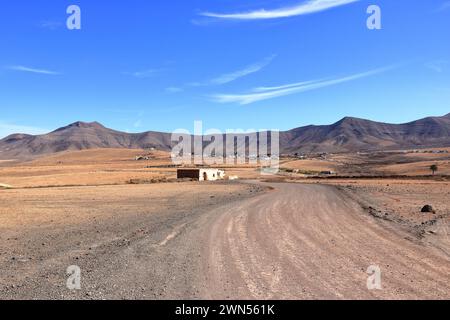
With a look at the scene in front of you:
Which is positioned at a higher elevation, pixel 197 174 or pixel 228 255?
pixel 228 255

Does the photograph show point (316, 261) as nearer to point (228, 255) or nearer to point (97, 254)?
point (228, 255)

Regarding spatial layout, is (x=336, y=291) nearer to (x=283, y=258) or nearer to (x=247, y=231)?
(x=283, y=258)

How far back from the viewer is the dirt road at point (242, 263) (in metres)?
7.54

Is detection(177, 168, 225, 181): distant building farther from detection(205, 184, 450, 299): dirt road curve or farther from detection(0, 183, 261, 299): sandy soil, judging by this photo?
detection(205, 184, 450, 299): dirt road curve

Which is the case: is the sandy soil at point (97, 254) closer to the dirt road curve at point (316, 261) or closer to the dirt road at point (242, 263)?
the dirt road at point (242, 263)

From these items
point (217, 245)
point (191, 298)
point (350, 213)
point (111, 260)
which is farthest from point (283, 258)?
point (350, 213)

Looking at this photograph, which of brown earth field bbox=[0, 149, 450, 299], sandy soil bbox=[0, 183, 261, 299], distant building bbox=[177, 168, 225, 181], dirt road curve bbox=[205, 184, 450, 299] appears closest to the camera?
dirt road curve bbox=[205, 184, 450, 299]

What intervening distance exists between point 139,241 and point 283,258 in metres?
5.05

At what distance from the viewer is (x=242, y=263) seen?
32.0 ft

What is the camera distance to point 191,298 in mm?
7148

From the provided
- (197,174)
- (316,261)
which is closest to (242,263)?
(316,261)

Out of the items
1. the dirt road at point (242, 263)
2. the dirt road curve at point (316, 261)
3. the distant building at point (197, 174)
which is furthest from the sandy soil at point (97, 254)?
the distant building at point (197, 174)

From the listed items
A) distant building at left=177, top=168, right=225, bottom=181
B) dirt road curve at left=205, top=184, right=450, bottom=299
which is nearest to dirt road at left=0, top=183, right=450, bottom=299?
dirt road curve at left=205, top=184, right=450, bottom=299

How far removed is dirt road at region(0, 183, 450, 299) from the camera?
754cm
